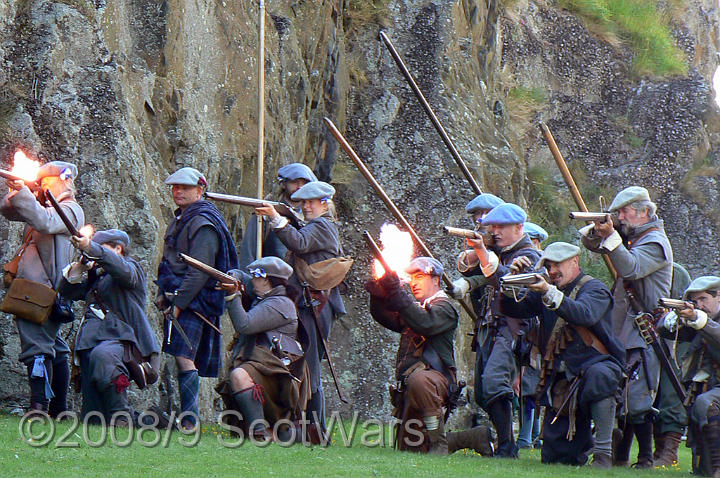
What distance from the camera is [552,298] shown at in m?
8.28

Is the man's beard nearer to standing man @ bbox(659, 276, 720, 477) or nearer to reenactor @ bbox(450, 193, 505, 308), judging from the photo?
standing man @ bbox(659, 276, 720, 477)

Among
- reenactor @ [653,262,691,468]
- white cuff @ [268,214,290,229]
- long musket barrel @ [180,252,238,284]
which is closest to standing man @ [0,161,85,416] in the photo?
long musket barrel @ [180,252,238,284]

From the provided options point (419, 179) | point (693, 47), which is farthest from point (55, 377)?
point (693, 47)

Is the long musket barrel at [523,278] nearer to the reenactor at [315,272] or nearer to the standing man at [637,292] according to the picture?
the standing man at [637,292]

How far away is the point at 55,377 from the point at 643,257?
4.63 metres

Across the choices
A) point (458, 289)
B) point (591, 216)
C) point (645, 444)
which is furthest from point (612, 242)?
point (645, 444)

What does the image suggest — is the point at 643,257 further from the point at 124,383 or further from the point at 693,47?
the point at 693,47

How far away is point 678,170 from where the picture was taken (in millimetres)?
19797

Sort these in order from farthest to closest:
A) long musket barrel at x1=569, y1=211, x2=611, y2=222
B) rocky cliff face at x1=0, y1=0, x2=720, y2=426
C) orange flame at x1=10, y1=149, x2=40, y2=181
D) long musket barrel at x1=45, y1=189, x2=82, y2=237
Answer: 1. rocky cliff face at x1=0, y1=0, x2=720, y2=426
2. orange flame at x1=10, y1=149, x2=40, y2=181
3. long musket barrel at x1=45, y1=189, x2=82, y2=237
4. long musket barrel at x1=569, y1=211, x2=611, y2=222

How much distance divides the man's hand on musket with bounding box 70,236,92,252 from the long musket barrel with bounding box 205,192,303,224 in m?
0.94

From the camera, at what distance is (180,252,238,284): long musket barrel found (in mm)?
8852

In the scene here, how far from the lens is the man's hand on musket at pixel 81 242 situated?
8.90 m

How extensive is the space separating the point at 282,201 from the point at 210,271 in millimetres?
1386

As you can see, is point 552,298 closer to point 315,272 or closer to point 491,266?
point 491,266
